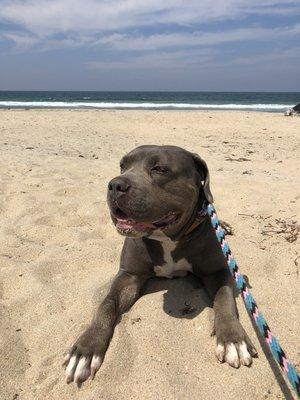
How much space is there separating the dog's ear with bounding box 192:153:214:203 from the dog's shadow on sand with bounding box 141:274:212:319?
74 centimetres

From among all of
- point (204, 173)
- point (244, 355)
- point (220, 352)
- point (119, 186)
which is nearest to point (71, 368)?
point (220, 352)

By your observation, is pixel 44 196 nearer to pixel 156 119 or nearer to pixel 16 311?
pixel 16 311

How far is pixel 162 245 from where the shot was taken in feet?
11.8

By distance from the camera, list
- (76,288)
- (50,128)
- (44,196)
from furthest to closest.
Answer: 1. (50,128)
2. (44,196)
3. (76,288)

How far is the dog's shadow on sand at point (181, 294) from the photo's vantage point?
3346 millimetres

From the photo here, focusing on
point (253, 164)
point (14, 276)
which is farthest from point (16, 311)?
point (253, 164)

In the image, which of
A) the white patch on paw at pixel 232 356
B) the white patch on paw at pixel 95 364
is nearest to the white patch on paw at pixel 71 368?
the white patch on paw at pixel 95 364

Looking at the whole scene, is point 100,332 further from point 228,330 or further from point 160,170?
point 160,170

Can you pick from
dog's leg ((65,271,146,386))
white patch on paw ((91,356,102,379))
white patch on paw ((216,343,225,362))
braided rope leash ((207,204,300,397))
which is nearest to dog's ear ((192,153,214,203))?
braided rope leash ((207,204,300,397))

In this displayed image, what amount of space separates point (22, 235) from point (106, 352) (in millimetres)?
2298

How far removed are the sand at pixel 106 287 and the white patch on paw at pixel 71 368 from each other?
0.16 ft

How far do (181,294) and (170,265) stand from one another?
0.24 meters

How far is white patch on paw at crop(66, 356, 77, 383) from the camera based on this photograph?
2.72 meters

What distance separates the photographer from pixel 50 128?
48.5 feet
